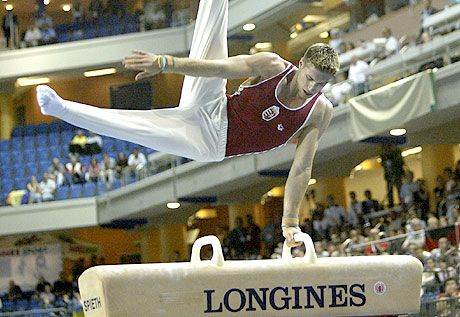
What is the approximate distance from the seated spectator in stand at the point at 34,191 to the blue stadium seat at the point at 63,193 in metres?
0.43

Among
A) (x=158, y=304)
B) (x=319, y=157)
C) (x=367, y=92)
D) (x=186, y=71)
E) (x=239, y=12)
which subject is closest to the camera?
(x=158, y=304)

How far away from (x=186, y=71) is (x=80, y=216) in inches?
744

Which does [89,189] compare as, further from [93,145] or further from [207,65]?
[207,65]

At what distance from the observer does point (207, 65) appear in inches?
219

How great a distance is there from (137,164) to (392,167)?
272 inches

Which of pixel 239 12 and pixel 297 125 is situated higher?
pixel 239 12

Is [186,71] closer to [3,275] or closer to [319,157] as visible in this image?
[319,157]

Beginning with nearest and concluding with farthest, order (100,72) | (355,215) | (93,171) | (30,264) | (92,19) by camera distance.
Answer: (355,215)
(93,171)
(30,264)
(92,19)
(100,72)

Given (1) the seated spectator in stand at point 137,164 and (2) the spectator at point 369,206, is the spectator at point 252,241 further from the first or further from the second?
(2) the spectator at point 369,206

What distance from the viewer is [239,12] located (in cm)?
2278

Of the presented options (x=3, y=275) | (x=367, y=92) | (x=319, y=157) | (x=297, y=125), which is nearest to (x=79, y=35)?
(x=3, y=275)

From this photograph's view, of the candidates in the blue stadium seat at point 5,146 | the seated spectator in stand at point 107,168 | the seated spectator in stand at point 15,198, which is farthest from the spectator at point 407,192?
the blue stadium seat at point 5,146

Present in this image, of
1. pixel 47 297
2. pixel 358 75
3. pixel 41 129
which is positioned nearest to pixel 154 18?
pixel 41 129

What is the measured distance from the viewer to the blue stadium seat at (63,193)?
23625 millimetres
